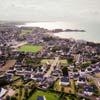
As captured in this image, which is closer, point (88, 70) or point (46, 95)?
point (46, 95)

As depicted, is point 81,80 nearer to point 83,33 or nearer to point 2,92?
point 2,92

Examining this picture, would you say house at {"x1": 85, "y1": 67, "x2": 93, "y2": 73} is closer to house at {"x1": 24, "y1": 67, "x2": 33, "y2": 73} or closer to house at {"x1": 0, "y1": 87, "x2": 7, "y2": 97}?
house at {"x1": 24, "y1": 67, "x2": 33, "y2": 73}

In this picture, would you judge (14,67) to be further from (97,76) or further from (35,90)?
(97,76)

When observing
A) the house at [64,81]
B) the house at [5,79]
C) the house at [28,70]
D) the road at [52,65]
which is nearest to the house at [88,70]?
the house at [64,81]

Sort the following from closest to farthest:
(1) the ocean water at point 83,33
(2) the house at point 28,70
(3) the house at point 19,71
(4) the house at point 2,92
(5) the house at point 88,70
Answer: (4) the house at point 2,92, (3) the house at point 19,71, (5) the house at point 88,70, (2) the house at point 28,70, (1) the ocean water at point 83,33

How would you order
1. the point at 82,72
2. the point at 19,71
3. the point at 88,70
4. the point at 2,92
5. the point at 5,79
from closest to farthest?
the point at 2,92 < the point at 5,79 < the point at 82,72 < the point at 19,71 < the point at 88,70

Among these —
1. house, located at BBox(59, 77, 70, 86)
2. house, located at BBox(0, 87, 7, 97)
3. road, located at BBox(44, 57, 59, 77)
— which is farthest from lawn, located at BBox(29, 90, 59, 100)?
road, located at BBox(44, 57, 59, 77)

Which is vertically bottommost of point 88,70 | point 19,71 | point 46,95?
point 46,95

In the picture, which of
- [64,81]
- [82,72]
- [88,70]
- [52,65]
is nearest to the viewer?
[64,81]

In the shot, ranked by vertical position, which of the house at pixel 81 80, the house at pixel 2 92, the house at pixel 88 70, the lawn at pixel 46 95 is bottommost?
the lawn at pixel 46 95

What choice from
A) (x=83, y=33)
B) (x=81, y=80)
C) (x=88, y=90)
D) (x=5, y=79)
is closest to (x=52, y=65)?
(x=81, y=80)

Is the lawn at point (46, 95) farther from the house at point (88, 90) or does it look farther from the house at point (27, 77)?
the house at point (27, 77)
